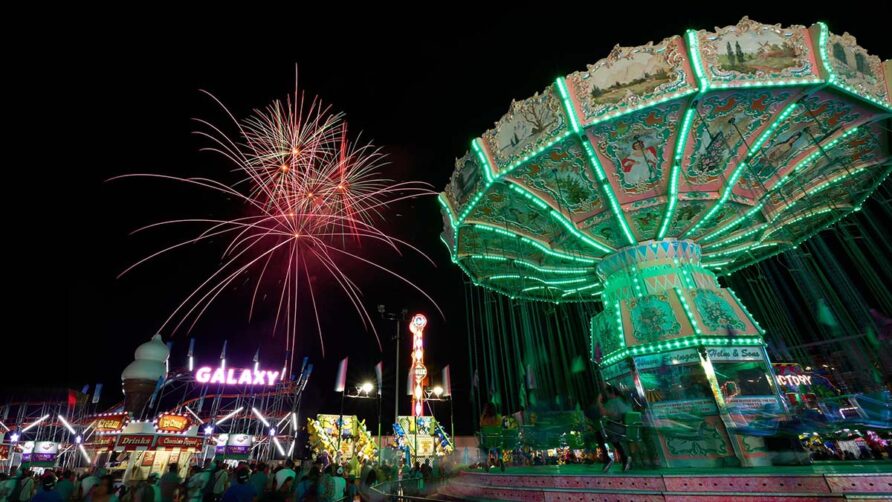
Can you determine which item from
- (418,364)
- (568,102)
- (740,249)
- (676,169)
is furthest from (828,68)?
(418,364)

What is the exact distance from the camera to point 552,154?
37.8ft

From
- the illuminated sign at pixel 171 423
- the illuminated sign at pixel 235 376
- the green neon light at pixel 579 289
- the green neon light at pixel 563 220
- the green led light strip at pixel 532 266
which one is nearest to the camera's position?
the green neon light at pixel 563 220

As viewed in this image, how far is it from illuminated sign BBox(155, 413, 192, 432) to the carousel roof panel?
1451 cm

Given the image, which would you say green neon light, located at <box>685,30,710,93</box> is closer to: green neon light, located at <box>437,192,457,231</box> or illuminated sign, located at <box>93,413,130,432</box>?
green neon light, located at <box>437,192,457,231</box>

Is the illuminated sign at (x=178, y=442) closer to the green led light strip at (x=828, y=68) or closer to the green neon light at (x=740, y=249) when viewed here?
the green neon light at (x=740, y=249)

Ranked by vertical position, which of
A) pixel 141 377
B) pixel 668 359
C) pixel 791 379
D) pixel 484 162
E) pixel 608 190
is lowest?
pixel 668 359

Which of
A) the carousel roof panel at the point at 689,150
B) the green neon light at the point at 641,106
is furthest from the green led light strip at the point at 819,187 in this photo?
the green neon light at the point at 641,106

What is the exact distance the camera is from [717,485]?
6.59m

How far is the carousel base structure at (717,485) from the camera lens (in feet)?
17.7

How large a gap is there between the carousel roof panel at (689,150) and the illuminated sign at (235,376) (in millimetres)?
35511

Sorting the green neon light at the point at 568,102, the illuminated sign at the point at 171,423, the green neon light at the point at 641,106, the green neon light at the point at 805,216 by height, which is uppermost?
the green neon light at the point at 568,102

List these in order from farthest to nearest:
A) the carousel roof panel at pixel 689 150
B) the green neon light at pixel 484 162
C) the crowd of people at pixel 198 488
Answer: the green neon light at pixel 484 162 → the carousel roof panel at pixel 689 150 → the crowd of people at pixel 198 488

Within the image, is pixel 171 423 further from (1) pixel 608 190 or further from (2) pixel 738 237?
(2) pixel 738 237

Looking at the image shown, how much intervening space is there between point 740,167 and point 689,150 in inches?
61.7
